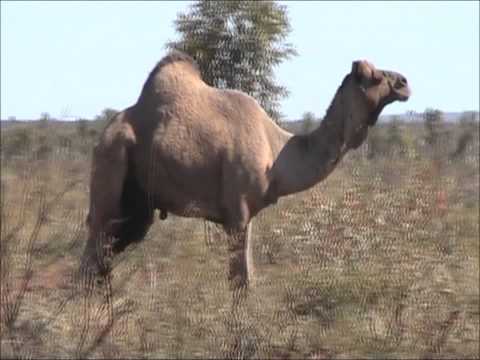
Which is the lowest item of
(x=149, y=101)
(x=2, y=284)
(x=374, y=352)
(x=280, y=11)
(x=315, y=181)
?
(x=374, y=352)

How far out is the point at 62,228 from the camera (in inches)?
462

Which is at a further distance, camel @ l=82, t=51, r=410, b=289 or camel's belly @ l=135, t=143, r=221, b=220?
camel's belly @ l=135, t=143, r=221, b=220

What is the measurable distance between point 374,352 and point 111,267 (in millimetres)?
2490

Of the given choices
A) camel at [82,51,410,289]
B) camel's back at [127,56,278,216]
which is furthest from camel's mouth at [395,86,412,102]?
camel's back at [127,56,278,216]

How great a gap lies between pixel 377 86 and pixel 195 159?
1.96 meters

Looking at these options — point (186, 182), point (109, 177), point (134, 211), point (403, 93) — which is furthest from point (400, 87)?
point (109, 177)

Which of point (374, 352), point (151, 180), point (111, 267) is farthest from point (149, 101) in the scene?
point (374, 352)

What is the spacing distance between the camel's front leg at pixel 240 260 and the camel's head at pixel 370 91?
169cm

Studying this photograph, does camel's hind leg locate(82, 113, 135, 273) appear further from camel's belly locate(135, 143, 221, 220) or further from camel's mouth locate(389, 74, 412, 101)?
camel's mouth locate(389, 74, 412, 101)

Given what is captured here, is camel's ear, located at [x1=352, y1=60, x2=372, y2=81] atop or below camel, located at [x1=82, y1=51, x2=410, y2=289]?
atop

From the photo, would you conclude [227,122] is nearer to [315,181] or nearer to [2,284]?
[315,181]

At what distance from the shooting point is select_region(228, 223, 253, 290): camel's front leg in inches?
401

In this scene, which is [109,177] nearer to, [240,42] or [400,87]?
[400,87]

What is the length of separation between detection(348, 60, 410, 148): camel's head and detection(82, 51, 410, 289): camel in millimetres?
12
